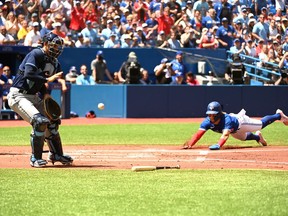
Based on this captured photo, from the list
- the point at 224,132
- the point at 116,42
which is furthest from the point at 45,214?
the point at 116,42

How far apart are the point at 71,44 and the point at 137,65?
90.3 inches

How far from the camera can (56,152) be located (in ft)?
39.5

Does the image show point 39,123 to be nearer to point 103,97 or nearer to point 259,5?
point 103,97

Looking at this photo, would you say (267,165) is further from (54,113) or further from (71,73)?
(71,73)

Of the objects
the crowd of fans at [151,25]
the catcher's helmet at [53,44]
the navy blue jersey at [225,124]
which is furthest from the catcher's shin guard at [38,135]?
the crowd of fans at [151,25]

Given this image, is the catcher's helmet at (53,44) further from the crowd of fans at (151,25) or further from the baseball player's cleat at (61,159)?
the crowd of fans at (151,25)

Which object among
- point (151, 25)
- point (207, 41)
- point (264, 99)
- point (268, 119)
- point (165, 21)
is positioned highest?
point (165, 21)

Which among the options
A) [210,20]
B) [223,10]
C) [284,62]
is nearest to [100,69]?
[210,20]

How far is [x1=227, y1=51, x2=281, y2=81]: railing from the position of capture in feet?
85.0

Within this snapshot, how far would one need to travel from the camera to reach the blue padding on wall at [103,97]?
24031mm

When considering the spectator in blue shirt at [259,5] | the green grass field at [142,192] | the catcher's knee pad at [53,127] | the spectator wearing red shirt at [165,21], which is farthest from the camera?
the spectator in blue shirt at [259,5]

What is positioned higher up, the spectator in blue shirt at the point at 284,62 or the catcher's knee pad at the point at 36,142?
the catcher's knee pad at the point at 36,142

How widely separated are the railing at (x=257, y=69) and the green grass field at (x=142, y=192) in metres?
15.1

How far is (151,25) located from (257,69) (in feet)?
12.1
